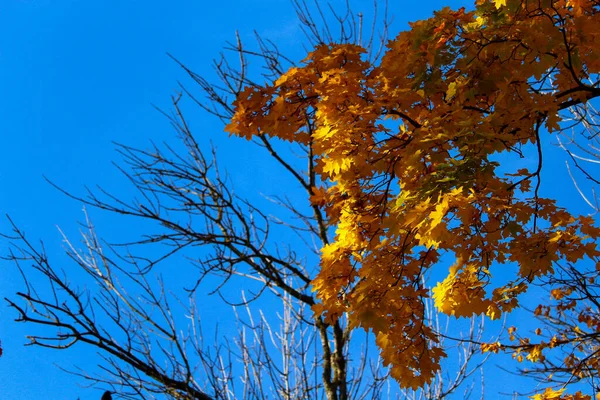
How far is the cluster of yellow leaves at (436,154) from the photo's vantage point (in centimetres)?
301

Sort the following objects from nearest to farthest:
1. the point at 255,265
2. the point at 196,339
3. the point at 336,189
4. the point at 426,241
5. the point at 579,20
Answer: the point at 426,241 → the point at 579,20 → the point at 336,189 → the point at 196,339 → the point at 255,265

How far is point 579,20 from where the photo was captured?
134 inches

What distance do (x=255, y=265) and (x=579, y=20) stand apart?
3.67m

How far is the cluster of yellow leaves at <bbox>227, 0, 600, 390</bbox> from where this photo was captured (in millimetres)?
3010

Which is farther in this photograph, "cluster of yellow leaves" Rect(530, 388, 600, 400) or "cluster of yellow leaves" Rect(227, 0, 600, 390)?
"cluster of yellow leaves" Rect(530, 388, 600, 400)

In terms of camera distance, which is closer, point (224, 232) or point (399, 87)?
point (399, 87)

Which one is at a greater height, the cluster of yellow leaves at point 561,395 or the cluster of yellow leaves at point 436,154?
the cluster of yellow leaves at point 436,154

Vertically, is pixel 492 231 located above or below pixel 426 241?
A: above

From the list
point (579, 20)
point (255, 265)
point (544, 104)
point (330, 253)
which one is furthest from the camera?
point (255, 265)

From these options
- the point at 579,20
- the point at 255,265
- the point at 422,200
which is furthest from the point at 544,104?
the point at 255,265

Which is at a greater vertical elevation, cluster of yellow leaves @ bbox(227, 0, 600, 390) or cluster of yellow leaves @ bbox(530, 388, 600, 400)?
cluster of yellow leaves @ bbox(227, 0, 600, 390)

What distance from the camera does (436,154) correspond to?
3.07 meters

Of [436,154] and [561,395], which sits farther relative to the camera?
[561,395]

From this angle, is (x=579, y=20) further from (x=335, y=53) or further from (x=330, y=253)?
(x=330, y=253)
